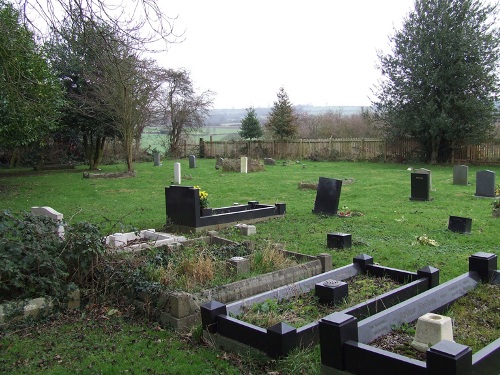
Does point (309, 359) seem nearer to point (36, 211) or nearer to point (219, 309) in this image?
point (219, 309)

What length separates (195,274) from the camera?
623 centimetres

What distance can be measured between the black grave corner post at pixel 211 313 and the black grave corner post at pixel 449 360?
85.3 inches

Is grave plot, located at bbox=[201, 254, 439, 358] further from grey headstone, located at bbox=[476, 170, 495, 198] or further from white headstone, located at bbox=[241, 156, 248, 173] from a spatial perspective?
white headstone, located at bbox=[241, 156, 248, 173]

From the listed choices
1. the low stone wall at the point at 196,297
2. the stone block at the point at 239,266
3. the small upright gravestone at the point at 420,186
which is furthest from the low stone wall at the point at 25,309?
the small upright gravestone at the point at 420,186

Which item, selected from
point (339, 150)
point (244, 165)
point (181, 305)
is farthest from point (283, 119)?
point (181, 305)

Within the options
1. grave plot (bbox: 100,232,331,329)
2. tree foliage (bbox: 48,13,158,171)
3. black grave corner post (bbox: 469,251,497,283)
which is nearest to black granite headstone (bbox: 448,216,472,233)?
black grave corner post (bbox: 469,251,497,283)

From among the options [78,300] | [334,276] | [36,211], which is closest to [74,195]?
[36,211]

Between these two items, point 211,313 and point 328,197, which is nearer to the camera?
point 211,313

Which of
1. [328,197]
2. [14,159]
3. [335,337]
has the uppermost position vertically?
[14,159]

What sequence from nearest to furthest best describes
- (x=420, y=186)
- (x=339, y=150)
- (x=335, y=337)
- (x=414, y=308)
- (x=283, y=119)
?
1. (x=335, y=337)
2. (x=414, y=308)
3. (x=420, y=186)
4. (x=339, y=150)
5. (x=283, y=119)

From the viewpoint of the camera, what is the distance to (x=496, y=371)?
383cm

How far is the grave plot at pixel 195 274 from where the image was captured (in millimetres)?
5465

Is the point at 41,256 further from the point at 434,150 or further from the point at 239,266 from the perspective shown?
the point at 434,150

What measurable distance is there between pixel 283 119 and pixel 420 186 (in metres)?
23.7
